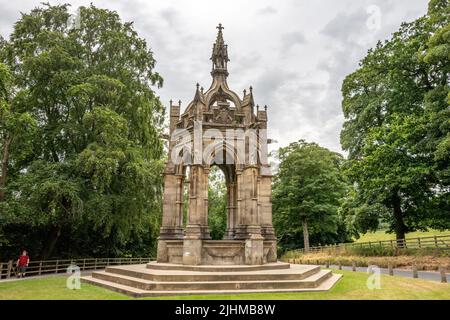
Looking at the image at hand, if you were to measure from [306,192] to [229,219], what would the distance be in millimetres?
21967

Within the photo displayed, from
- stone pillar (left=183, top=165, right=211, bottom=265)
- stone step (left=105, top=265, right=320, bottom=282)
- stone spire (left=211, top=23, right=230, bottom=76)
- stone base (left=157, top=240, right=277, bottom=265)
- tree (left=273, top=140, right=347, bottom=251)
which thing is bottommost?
stone step (left=105, top=265, right=320, bottom=282)

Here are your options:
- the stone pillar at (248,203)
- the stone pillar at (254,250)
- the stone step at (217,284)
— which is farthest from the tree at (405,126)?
the stone step at (217,284)

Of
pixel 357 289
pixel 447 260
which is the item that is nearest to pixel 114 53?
pixel 357 289

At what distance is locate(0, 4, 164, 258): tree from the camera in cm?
1897

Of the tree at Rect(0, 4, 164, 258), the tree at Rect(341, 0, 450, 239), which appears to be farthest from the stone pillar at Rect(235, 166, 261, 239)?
the tree at Rect(341, 0, 450, 239)

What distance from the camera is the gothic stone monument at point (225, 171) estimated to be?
14359 mm

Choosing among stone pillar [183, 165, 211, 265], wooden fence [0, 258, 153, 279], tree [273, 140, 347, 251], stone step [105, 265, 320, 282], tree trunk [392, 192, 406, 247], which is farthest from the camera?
tree [273, 140, 347, 251]

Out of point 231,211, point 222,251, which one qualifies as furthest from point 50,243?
point 222,251

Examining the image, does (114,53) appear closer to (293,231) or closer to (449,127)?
(449,127)

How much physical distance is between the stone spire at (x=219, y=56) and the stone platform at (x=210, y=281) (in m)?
9.20

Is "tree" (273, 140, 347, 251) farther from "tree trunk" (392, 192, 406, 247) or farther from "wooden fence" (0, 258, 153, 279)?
"wooden fence" (0, 258, 153, 279)

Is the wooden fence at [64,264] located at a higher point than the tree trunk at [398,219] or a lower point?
lower

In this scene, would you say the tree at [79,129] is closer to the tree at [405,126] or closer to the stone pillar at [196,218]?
the stone pillar at [196,218]

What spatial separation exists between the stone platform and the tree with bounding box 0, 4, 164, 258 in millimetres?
7006
